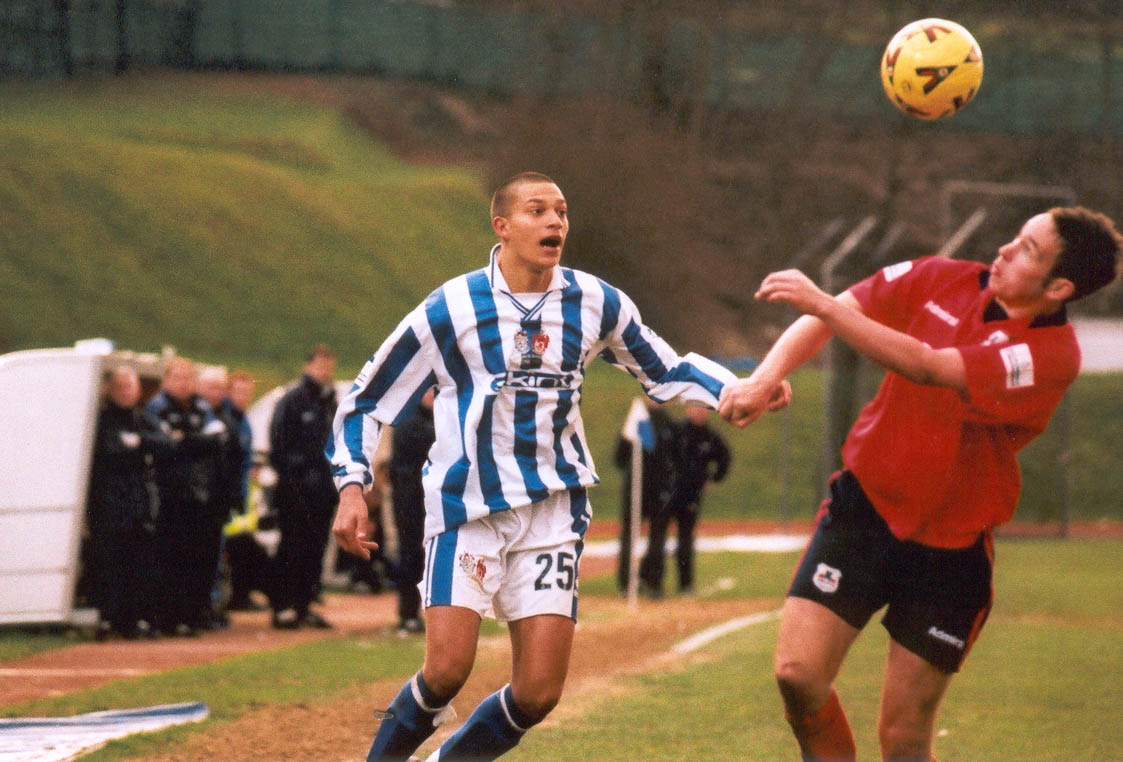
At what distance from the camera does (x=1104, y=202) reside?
3600 cm

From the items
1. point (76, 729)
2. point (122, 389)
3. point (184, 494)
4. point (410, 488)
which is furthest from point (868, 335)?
point (184, 494)

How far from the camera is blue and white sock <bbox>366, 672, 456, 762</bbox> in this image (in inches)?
207

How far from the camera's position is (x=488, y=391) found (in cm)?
533

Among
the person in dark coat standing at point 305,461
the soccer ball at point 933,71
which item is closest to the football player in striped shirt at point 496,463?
the soccer ball at point 933,71

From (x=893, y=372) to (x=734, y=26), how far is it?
4596cm

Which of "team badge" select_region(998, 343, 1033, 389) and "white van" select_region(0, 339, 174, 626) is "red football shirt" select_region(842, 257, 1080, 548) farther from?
"white van" select_region(0, 339, 174, 626)

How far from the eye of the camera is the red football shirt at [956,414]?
4.99 m

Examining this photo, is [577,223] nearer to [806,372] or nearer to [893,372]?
[806,372]

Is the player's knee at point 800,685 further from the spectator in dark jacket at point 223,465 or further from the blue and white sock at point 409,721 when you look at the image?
the spectator in dark jacket at point 223,465

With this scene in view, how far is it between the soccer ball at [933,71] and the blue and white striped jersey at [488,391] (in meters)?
1.42

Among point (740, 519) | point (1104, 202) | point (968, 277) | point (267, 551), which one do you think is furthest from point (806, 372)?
point (968, 277)

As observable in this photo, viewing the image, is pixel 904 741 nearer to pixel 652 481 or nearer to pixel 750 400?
pixel 750 400

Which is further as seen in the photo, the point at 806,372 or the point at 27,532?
the point at 806,372

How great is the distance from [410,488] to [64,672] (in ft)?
9.37
